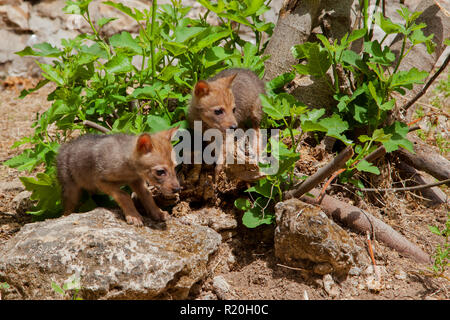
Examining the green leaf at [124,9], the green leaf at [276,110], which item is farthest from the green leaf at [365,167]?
the green leaf at [124,9]

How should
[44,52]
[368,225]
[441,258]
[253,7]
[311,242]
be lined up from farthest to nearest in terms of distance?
[253,7] → [44,52] → [368,225] → [441,258] → [311,242]

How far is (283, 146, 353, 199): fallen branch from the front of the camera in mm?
3410

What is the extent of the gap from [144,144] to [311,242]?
1567mm

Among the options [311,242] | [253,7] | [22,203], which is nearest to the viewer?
[311,242]

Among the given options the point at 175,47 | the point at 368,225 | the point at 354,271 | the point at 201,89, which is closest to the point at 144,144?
the point at 175,47

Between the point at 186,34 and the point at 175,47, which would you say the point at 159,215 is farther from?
the point at 186,34

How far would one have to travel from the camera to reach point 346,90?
454 cm

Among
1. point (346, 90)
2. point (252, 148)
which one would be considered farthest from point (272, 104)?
point (346, 90)

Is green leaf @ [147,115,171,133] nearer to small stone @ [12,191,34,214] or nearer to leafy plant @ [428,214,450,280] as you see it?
small stone @ [12,191,34,214]

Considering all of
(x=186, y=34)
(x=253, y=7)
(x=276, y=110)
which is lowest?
(x=276, y=110)

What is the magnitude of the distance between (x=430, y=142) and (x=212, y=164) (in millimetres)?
3103

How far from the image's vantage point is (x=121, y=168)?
12.9 ft

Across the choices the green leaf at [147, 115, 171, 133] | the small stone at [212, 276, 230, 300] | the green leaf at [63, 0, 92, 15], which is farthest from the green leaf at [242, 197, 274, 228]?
the green leaf at [63, 0, 92, 15]

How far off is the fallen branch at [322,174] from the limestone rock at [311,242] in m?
0.19
